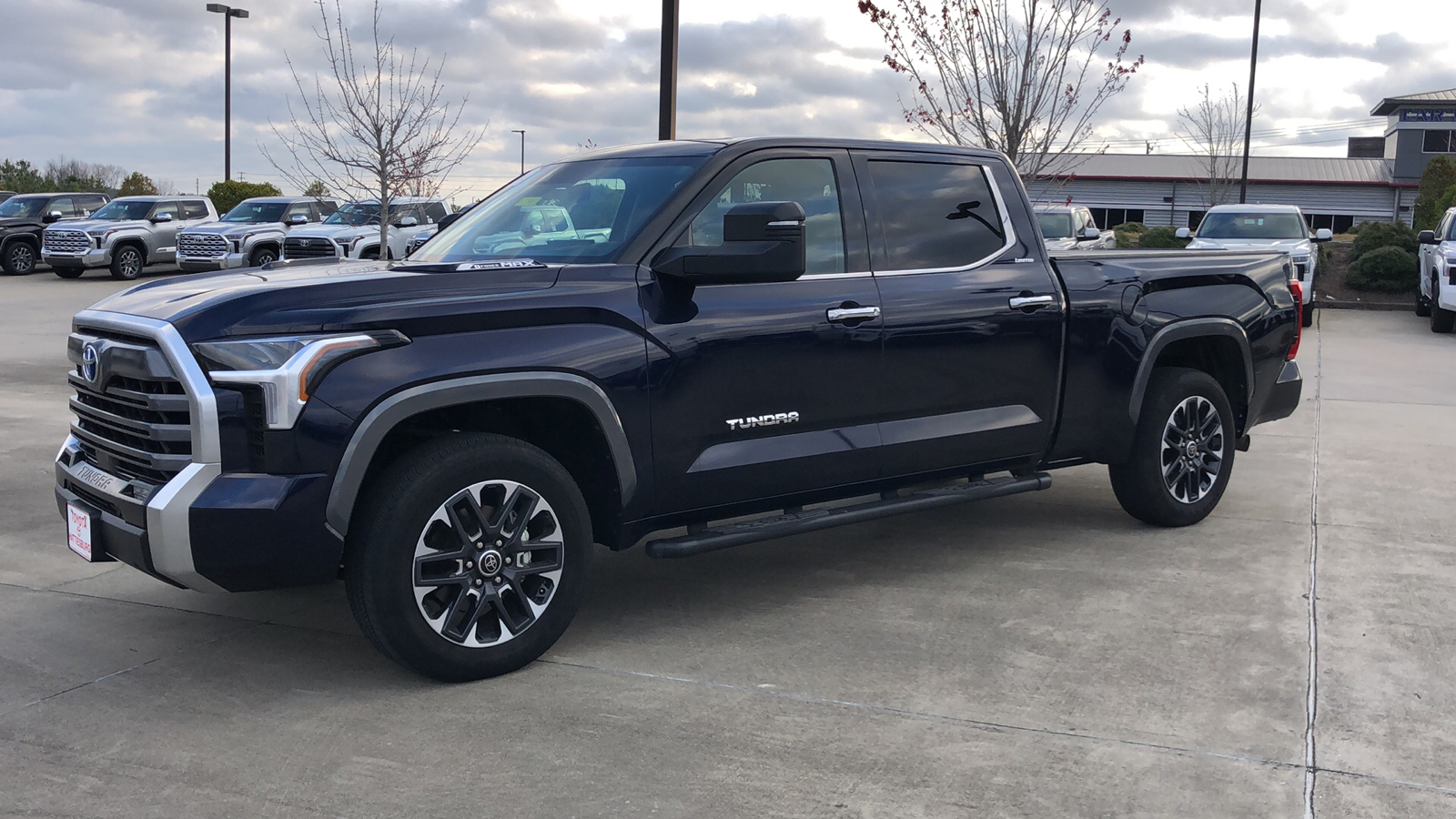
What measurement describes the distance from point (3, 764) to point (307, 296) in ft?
5.39

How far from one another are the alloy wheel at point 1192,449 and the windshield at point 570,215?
302cm

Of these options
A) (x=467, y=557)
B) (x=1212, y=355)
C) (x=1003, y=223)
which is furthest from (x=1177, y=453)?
(x=467, y=557)

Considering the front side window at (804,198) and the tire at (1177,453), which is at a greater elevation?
the front side window at (804,198)

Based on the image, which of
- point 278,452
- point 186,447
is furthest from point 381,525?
point 186,447

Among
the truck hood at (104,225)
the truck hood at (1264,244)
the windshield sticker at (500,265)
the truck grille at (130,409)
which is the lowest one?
the truck grille at (130,409)

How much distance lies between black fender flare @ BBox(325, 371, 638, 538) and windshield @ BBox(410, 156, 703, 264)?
24.0 inches

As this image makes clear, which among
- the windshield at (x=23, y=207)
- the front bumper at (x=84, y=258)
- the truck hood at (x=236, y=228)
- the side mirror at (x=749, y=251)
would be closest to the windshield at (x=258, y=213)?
the truck hood at (x=236, y=228)

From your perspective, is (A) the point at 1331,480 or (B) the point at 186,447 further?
(A) the point at 1331,480

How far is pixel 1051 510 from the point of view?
7188mm

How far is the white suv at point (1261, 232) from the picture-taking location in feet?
61.2

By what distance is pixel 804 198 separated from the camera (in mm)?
5234

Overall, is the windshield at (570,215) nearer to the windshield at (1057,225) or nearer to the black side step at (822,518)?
the black side step at (822,518)

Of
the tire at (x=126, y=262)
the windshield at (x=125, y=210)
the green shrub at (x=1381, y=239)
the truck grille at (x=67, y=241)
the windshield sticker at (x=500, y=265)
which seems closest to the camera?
the windshield sticker at (x=500, y=265)

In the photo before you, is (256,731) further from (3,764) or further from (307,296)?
(307,296)
